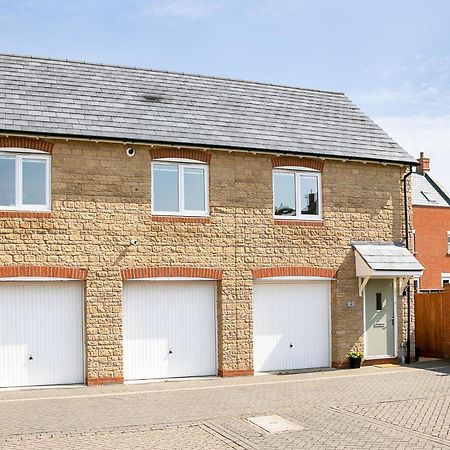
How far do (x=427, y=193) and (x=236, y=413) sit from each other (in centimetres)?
3060

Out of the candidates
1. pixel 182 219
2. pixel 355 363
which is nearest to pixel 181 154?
pixel 182 219

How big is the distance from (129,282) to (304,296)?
455 centimetres

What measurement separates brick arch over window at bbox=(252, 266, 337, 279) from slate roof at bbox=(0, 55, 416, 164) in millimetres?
2871

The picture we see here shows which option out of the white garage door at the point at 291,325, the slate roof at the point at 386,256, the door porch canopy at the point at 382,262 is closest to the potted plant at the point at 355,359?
the white garage door at the point at 291,325

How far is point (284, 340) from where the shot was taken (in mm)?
17625

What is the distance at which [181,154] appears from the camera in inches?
653

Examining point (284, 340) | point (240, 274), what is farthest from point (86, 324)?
point (284, 340)

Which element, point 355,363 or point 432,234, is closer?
point 355,363

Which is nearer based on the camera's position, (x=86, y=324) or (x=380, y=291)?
(x=86, y=324)

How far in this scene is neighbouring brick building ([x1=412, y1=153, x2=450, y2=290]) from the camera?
3834cm

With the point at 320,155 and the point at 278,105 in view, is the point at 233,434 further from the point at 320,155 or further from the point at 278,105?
the point at 278,105

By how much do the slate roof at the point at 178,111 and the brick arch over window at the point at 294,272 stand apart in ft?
9.42

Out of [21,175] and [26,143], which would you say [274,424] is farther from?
[26,143]

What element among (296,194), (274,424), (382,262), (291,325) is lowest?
(274,424)
